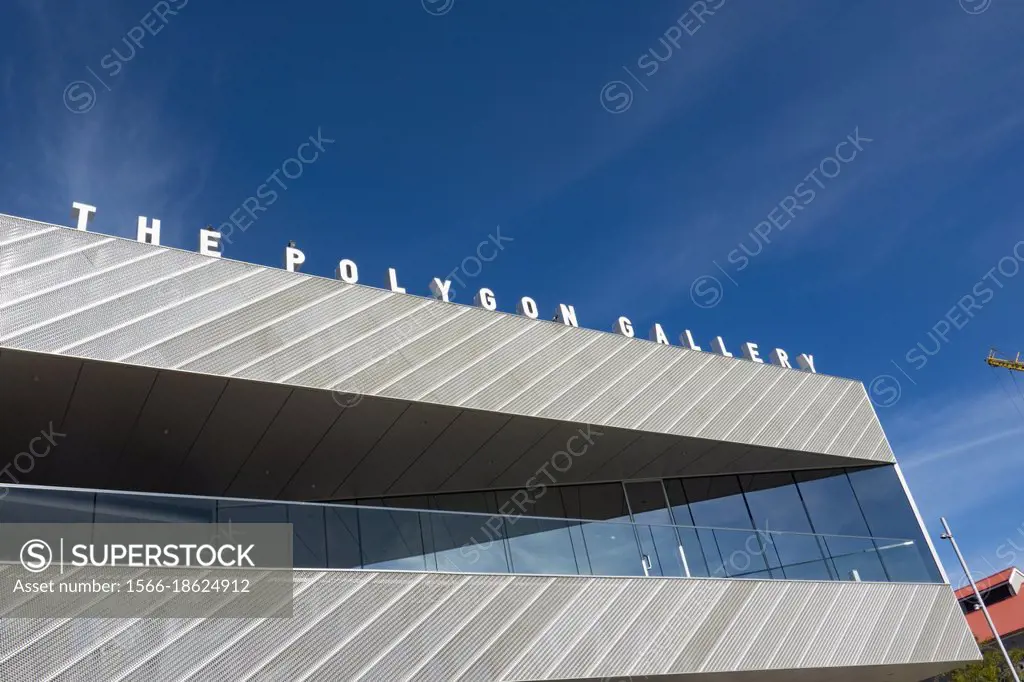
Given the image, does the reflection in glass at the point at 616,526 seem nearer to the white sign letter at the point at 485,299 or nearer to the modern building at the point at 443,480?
the modern building at the point at 443,480

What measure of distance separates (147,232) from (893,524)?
49.6ft

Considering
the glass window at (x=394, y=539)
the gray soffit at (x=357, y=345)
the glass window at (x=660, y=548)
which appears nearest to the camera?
the gray soffit at (x=357, y=345)

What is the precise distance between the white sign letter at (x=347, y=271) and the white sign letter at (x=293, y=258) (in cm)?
Result: 55

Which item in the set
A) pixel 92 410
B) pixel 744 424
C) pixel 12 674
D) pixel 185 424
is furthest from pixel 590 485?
pixel 12 674

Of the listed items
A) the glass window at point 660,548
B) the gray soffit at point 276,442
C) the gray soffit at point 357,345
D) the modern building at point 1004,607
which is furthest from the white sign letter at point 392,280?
the modern building at point 1004,607

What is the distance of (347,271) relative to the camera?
12875mm

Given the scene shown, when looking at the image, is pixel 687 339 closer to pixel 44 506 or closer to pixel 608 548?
pixel 608 548

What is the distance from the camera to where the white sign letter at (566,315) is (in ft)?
49.0

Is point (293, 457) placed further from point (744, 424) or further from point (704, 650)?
point (744, 424)

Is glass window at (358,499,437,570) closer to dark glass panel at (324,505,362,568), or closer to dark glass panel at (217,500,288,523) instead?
dark glass panel at (324,505,362,568)

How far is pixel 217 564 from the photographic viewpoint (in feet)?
31.6

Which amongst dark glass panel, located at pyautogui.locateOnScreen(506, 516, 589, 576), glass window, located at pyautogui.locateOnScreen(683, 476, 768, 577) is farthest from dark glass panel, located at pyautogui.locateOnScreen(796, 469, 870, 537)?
dark glass panel, located at pyautogui.locateOnScreen(506, 516, 589, 576)

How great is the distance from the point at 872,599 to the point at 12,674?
1375 centimetres

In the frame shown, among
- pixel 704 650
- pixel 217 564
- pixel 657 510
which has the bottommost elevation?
pixel 704 650
